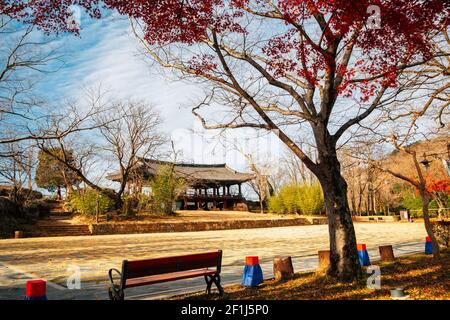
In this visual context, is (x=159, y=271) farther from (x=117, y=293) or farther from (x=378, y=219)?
(x=378, y=219)

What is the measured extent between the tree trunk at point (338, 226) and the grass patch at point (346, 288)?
0.66ft

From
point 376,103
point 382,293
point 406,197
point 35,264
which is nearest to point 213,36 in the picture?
point 376,103

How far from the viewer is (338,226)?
5.70 metres

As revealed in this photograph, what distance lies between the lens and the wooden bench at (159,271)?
4.14 m

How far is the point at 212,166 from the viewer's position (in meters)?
44.0

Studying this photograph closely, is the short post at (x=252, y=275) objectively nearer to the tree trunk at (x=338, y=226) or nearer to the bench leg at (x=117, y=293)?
the tree trunk at (x=338, y=226)

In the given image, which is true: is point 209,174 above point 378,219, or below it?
above

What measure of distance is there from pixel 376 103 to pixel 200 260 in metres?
→ 4.21

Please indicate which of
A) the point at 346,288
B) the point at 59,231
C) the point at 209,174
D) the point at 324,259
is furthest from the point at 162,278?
the point at 209,174

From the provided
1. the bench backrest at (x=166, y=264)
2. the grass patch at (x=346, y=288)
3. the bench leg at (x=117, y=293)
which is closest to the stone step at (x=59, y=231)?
the grass patch at (x=346, y=288)

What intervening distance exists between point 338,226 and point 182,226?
18605 millimetres

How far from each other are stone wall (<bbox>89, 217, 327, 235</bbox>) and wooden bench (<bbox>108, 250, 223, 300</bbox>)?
17000 millimetres

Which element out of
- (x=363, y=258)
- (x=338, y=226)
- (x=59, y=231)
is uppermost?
(x=338, y=226)
